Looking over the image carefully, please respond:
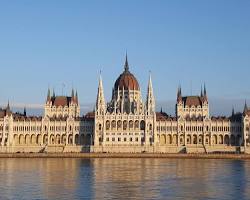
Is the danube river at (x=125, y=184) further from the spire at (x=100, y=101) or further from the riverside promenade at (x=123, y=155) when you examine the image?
the spire at (x=100, y=101)

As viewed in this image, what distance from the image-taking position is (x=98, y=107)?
142 m

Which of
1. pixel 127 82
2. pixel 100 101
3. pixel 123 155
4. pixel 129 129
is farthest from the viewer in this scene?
pixel 127 82

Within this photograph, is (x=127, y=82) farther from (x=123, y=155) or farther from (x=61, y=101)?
(x=123, y=155)

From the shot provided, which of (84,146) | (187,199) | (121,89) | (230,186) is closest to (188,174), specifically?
(230,186)

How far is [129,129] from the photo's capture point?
140250mm

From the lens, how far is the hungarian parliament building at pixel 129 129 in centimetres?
13738

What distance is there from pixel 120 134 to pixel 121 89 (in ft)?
52.6

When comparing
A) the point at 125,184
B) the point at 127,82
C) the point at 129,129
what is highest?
the point at 127,82

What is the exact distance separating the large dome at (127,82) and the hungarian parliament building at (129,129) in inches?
11.9

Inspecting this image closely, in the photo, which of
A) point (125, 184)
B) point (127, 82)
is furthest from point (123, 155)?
point (125, 184)

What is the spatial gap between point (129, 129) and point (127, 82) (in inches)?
688

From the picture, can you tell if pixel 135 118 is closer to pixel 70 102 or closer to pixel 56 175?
pixel 70 102

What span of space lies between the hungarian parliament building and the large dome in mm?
301

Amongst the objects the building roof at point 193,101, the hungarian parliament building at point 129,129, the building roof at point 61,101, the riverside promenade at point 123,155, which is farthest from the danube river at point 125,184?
the building roof at point 61,101
